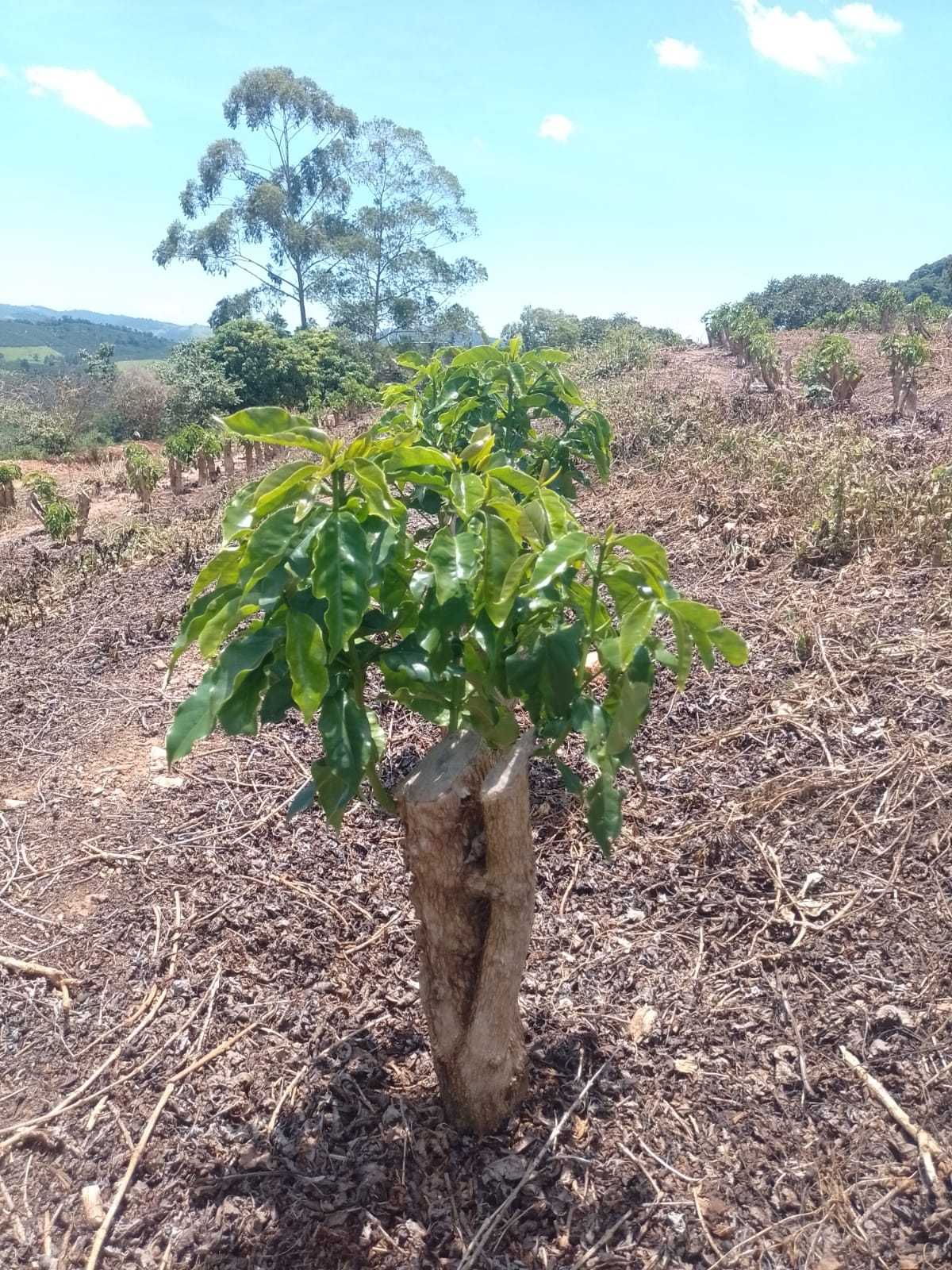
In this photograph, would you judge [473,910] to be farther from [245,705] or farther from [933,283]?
[933,283]

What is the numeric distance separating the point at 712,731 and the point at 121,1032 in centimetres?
220

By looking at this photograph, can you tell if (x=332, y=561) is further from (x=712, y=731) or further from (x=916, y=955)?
(x=712, y=731)

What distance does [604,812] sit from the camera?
1.53 m

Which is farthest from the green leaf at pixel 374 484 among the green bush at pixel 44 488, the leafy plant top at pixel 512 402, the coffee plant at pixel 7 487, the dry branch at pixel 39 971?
the coffee plant at pixel 7 487

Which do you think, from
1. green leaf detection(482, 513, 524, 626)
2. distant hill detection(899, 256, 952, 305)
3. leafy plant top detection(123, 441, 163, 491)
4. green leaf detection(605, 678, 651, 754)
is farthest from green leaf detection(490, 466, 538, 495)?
distant hill detection(899, 256, 952, 305)

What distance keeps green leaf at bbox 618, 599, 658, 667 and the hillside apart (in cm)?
5812

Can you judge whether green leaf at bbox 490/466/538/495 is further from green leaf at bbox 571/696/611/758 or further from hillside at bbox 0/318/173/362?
hillside at bbox 0/318/173/362

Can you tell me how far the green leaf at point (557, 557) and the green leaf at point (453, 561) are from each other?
10 centimetres

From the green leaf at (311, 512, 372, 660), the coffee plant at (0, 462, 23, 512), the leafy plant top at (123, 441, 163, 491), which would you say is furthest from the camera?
the coffee plant at (0, 462, 23, 512)

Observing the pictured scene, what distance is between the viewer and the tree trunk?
5.22 feet

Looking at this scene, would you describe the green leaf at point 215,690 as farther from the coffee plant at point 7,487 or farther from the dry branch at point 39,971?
the coffee plant at point 7,487

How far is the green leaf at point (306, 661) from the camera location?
1.18 metres

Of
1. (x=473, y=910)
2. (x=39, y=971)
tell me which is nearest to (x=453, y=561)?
(x=473, y=910)

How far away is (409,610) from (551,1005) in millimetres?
1325
